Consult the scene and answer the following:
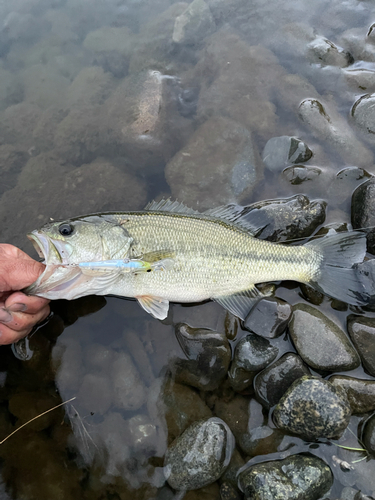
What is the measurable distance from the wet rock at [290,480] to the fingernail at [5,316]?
114 inches

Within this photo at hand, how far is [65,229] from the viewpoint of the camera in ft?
11.1

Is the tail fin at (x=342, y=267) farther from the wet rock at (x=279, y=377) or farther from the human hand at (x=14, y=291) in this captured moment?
the human hand at (x=14, y=291)

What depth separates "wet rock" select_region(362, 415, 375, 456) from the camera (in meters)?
3.15

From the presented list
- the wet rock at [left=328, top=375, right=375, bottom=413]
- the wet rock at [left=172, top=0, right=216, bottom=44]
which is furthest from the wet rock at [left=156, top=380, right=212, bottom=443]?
the wet rock at [left=172, top=0, right=216, bottom=44]

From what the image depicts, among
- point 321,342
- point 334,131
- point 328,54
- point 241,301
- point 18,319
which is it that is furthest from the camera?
point 328,54

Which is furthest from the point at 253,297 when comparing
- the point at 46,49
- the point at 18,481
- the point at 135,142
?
the point at 46,49

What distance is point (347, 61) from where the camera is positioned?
4887 millimetres

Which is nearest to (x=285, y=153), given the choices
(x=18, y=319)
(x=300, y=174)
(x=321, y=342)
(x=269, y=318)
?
(x=300, y=174)

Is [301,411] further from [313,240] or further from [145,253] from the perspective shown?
[145,253]

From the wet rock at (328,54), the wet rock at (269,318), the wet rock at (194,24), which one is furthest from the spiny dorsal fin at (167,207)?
the wet rock at (328,54)

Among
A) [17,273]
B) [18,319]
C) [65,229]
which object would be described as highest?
[65,229]

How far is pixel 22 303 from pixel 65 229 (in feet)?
2.88

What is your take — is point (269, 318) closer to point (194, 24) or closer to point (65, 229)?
point (65, 229)

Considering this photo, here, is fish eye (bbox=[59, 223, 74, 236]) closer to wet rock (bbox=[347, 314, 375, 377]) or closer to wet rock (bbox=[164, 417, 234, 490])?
wet rock (bbox=[164, 417, 234, 490])
